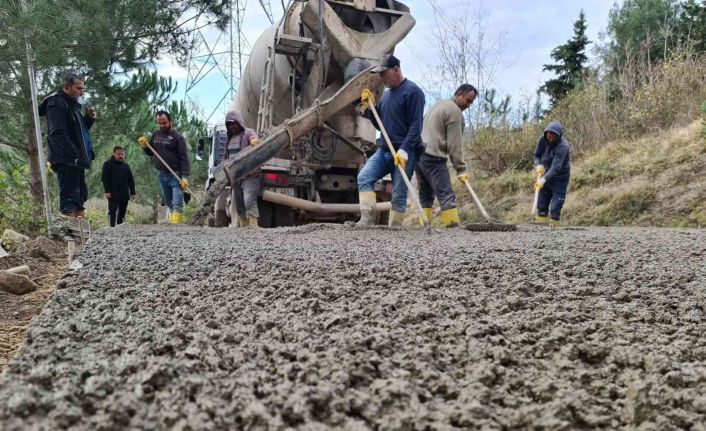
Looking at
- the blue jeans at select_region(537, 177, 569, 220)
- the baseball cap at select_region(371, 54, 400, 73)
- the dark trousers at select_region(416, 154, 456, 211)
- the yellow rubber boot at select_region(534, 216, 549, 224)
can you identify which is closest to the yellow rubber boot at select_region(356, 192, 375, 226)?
the dark trousers at select_region(416, 154, 456, 211)

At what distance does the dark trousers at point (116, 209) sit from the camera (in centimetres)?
694

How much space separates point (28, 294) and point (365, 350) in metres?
2.34

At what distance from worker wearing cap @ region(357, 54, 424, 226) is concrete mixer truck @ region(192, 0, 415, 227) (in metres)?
0.41

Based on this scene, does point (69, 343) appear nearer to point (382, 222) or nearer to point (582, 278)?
point (582, 278)

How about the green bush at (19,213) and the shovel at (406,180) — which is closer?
the shovel at (406,180)

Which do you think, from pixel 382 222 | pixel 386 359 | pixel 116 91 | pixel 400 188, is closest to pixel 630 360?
pixel 386 359

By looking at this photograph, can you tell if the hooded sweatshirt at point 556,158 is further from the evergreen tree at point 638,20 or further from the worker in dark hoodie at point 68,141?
the evergreen tree at point 638,20

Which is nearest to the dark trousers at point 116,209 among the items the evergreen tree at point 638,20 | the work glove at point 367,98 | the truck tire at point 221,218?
the truck tire at point 221,218

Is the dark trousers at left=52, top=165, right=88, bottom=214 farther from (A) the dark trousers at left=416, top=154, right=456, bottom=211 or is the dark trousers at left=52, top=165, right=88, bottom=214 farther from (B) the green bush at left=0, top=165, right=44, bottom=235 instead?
(A) the dark trousers at left=416, top=154, right=456, bottom=211

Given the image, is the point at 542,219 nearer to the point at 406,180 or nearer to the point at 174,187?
the point at 406,180

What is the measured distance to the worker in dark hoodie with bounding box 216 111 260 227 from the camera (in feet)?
17.4

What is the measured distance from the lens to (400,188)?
4.50 m

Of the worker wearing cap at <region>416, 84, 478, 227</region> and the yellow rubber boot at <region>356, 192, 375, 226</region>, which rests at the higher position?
the worker wearing cap at <region>416, 84, 478, 227</region>

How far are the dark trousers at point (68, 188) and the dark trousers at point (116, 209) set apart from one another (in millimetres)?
2803
